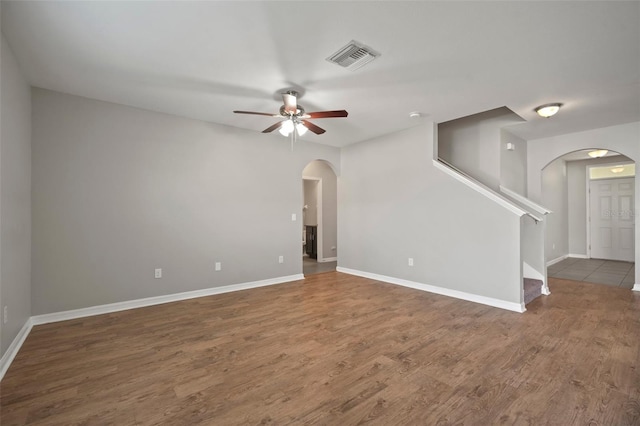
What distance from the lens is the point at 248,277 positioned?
15.7 feet

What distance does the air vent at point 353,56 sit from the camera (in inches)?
96.0

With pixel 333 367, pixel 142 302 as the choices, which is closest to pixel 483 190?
pixel 333 367

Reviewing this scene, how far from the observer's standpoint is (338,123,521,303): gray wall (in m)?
3.86

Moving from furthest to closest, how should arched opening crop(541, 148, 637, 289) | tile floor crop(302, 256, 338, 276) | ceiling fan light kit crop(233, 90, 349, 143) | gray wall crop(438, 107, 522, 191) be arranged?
arched opening crop(541, 148, 637, 289) < tile floor crop(302, 256, 338, 276) < gray wall crop(438, 107, 522, 191) < ceiling fan light kit crop(233, 90, 349, 143)

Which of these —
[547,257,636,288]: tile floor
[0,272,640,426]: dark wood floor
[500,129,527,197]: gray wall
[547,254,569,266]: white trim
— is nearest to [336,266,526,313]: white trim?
[0,272,640,426]: dark wood floor

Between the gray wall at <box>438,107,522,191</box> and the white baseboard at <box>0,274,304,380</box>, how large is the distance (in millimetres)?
3907

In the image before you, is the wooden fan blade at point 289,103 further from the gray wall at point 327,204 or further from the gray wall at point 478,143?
the gray wall at point 327,204

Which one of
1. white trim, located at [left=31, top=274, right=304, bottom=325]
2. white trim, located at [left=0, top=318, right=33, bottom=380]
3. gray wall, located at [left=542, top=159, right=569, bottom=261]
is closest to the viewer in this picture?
white trim, located at [left=0, top=318, right=33, bottom=380]

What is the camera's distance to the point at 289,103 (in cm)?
329

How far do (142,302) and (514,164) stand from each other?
6480 mm

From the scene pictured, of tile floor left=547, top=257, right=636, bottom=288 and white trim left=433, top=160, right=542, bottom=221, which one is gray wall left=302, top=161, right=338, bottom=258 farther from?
tile floor left=547, top=257, right=636, bottom=288

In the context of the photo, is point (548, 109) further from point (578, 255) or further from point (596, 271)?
point (578, 255)

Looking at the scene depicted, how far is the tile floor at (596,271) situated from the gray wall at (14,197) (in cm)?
791

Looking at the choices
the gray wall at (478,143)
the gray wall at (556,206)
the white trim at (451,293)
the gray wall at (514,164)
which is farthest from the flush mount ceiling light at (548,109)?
the gray wall at (556,206)
